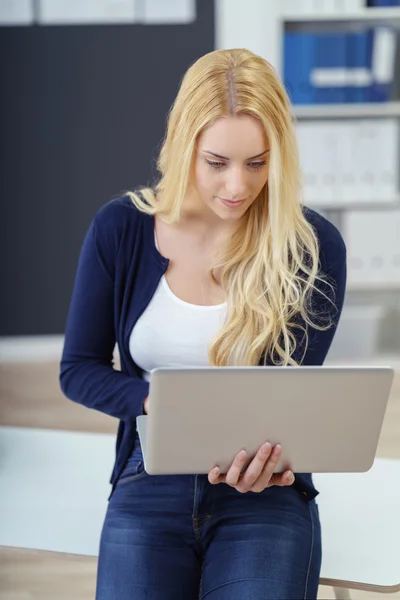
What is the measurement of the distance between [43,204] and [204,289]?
2474 millimetres

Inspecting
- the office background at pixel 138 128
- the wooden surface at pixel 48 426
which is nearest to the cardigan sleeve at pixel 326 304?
the wooden surface at pixel 48 426

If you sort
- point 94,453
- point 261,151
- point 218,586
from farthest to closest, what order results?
point 94,453
point 261,151
point 218,586

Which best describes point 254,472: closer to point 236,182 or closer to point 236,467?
point 236,467

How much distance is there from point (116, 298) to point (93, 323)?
61 mm

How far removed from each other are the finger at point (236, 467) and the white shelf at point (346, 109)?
2612mm

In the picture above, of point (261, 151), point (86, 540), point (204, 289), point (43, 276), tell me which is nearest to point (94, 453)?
point (86, 540)

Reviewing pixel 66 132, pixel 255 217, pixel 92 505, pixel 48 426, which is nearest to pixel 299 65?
pixel 66 132

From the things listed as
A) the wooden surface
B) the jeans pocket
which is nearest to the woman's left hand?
the jeans pocket

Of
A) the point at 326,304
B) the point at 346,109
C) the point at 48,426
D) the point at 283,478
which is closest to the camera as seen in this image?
the point at 283,478

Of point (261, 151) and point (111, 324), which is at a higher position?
point (261, 151)

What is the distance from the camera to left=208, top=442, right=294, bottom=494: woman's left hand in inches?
51.1

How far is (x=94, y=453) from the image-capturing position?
6.06 feet

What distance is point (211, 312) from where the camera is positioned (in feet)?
5.16

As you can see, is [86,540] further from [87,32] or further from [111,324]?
[87,32]
